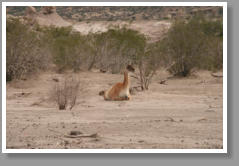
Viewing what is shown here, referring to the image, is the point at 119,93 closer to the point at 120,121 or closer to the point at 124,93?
the point at 124,93

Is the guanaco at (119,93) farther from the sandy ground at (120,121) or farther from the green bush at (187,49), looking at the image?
the green bush at (187,49)

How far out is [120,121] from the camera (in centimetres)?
1002

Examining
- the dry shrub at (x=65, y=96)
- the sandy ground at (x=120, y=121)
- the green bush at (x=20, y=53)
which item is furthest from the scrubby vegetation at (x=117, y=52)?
the dry shrub at (x=65, y=96)

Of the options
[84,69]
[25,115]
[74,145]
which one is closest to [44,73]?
[84,69]

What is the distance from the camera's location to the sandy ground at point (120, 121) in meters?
7.87

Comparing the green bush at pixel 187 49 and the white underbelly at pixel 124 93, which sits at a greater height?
the green bush at pixel 187 49

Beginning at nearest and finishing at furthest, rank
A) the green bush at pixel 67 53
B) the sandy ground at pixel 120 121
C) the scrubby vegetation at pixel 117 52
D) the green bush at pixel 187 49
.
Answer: the sandy ground at pixel 120 121
the scrubby vegetation at pixel 117 52
the green bush at pixel 187 49
the green bush at pixel 67 53

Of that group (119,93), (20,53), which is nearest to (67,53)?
(20,53)

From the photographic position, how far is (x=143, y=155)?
6.77 m

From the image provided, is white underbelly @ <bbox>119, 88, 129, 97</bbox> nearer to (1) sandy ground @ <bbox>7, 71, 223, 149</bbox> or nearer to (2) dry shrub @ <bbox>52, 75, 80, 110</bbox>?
(1) sandy ground @ <bbox>7, 71, 223, 149</bbox>

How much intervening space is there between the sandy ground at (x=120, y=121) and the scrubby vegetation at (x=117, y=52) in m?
3.20

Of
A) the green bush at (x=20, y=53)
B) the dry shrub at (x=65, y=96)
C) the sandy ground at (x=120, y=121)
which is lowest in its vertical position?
the sandy ground at (x=120, y=121)

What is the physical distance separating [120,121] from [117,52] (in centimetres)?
1760

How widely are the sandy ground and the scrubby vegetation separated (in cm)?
320
